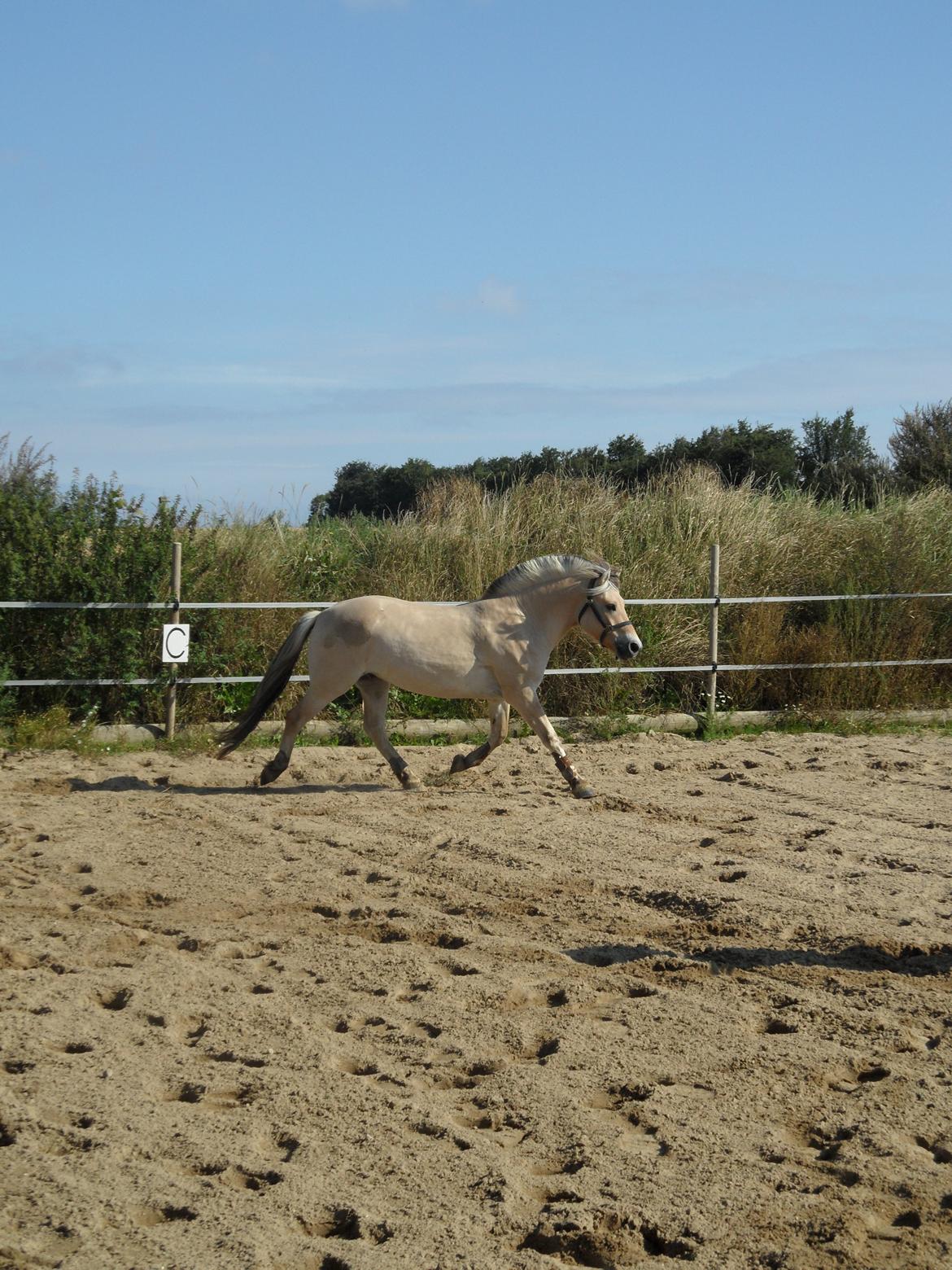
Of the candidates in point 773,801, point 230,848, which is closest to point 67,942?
point 230,848

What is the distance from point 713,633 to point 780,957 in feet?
21.8

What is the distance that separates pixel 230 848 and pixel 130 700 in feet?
12.0

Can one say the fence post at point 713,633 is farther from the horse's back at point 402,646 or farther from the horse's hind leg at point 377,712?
the horse's hind leg at point 377,712

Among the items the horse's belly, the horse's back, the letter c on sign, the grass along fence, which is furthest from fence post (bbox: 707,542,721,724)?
the letter c on sign

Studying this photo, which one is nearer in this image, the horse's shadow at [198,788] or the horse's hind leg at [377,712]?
the horse's shadow at [198,788]

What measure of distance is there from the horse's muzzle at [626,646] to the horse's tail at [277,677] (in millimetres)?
2063

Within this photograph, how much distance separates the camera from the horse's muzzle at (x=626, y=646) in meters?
8.41

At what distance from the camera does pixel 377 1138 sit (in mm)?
3477

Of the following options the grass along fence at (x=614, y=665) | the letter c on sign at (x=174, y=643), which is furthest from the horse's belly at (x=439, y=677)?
the letter c on sign at (x=174, y=643)

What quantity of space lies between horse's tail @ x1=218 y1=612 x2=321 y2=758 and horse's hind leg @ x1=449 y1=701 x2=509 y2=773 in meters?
1.34

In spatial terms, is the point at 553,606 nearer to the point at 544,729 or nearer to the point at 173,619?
the point at 544,729

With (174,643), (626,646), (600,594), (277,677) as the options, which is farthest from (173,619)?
(626,646)

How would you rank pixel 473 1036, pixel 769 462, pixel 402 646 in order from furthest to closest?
pixel 769 462 → pixel 402 646 → pixel 473 1036

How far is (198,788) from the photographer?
845cm
